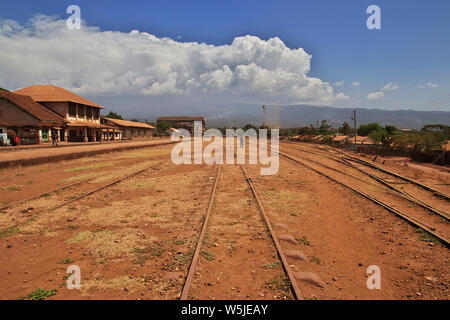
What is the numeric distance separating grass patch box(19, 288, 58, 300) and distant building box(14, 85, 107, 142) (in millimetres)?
41347

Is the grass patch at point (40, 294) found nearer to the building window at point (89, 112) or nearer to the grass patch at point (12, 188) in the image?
the grass patch at point (12, 188)

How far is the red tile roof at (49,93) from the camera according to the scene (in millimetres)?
42938

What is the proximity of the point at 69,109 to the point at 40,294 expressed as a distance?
1820 inches

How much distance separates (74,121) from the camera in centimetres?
4462

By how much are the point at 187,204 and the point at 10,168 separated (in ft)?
41.2

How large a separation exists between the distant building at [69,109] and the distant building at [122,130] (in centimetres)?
484

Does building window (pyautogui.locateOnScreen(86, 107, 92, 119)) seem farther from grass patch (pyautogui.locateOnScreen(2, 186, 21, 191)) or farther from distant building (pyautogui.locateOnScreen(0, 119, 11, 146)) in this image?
grass patch (pyautogui.locateOnScreen(2, 186, 21, 191))

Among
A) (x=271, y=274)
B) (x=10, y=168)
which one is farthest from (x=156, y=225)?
(x=10, y=168)

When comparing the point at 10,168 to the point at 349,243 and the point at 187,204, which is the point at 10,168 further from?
the point at 349,243

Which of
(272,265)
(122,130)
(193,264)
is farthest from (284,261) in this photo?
(122,130)

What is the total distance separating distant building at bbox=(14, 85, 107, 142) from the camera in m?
42.5

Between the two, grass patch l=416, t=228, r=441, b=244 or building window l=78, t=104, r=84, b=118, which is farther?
building window l=78, t=104, r=84, b=118

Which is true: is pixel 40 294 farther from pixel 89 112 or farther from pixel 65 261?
pixel 89 112

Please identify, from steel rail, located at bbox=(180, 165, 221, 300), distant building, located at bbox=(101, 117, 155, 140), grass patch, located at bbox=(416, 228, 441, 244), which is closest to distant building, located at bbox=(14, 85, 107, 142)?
distant building, located at bbox=(101, 117, 155, 140)
